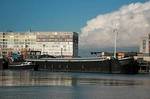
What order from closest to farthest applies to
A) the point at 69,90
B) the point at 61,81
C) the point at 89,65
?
the point at 69,90
the point at 61,81
the point at 89,65

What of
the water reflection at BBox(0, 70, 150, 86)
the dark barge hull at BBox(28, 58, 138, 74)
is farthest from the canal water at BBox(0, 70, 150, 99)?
the dark barge hull at BBox(28, 58, 138, 74)

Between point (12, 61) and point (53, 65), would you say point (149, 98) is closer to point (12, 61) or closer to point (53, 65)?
point (53, 65)

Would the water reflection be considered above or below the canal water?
below

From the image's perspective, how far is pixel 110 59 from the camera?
159125mm

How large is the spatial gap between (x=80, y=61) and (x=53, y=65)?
42.8 feet

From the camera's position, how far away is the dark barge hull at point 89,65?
157750 mm

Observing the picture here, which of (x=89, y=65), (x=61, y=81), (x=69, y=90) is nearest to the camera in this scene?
(x=69, y=90)

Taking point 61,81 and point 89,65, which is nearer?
point 61,81

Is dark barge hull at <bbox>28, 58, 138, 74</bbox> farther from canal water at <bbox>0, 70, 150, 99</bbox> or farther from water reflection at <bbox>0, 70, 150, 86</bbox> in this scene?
canal water at <bbox>0, 70, 150, 99</bbox>

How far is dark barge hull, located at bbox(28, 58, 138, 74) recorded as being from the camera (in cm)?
15775

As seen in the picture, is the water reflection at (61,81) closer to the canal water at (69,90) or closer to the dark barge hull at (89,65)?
the canal water at (69,90)

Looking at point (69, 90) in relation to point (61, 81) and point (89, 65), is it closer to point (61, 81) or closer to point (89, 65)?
point (61, 81)

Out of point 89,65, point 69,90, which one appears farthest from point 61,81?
point 89,65

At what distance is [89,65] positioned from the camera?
168 meters
